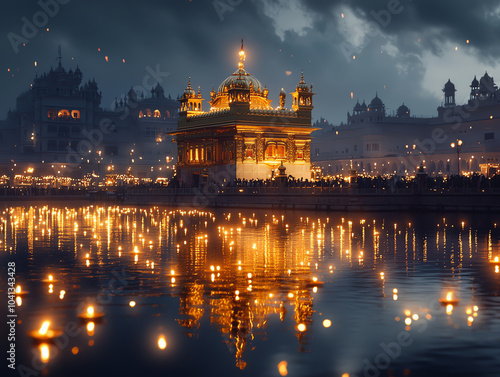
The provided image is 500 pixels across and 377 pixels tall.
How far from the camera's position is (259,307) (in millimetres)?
13094

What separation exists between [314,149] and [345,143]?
27.6 feet

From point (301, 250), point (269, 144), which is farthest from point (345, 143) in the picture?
point (301, 250)

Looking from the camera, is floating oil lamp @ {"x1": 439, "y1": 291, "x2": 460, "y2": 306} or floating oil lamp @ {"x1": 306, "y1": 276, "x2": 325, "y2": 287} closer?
floating oil lamp @ {"x1": 439, "y1": 291, "x2": 460, "y2": 306}

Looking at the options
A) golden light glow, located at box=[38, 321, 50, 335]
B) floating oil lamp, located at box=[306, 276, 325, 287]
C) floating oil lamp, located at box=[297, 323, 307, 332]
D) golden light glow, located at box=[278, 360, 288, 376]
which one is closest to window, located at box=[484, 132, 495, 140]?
floating oil lamp, located at box=[306, 276, 325, 287]

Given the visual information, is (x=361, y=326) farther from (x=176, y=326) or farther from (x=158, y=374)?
(x=158, y=374)

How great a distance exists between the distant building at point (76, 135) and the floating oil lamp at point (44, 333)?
115 meters

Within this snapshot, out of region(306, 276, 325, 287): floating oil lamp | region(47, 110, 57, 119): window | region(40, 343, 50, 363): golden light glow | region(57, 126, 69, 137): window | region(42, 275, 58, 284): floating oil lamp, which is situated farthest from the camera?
region(57, 126, 69, 137): window

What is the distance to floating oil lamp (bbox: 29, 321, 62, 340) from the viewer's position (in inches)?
425

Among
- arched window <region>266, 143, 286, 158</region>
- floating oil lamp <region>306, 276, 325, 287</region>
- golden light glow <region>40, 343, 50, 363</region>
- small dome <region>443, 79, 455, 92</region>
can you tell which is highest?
small dome <region>443, 79, 455, 92</region>

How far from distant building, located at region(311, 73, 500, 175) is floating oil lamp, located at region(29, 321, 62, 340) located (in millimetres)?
91566

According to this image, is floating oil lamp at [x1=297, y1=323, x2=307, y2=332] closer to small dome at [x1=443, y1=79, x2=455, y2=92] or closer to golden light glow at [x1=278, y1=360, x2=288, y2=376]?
golden light glow at [x1=278, y1=360, x2=288, y2=376]

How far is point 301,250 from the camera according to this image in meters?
23.0

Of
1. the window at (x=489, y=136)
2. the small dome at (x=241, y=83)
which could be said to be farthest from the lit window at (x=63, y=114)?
the window at (x=489, y=136)

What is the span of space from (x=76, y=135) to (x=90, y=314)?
428 ft
